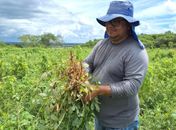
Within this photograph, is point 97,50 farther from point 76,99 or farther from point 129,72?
point 76,99

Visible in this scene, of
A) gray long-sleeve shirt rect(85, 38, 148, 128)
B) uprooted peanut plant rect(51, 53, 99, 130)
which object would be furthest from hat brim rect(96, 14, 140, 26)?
uprooted peanut plant rect(51, 53, 99, 130)

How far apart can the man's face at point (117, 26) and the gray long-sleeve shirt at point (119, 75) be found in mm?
111

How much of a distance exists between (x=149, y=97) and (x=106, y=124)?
3.73m

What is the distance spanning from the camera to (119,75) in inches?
121

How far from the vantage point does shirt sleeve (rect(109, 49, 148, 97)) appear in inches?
115

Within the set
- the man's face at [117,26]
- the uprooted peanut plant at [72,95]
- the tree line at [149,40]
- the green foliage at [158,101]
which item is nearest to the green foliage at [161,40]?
the tree line at [149,40]

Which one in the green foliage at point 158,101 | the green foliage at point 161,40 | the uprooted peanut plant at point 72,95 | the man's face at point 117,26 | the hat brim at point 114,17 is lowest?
the green foliage at point 161,40

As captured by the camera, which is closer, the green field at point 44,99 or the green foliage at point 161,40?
the green field at point 44,99

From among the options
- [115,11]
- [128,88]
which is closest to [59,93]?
[128,88]

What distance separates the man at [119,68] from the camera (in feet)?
9.66

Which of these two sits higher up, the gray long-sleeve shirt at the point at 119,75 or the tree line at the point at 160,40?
the gray long-sleeve shirt at the point at 119,75

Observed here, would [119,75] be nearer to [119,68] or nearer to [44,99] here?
[119,68]

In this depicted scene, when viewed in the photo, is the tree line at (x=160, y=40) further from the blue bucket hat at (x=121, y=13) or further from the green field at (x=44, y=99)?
the blue bucket hat at (x=121, y=13)

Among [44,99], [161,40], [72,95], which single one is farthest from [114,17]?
[161,40]
